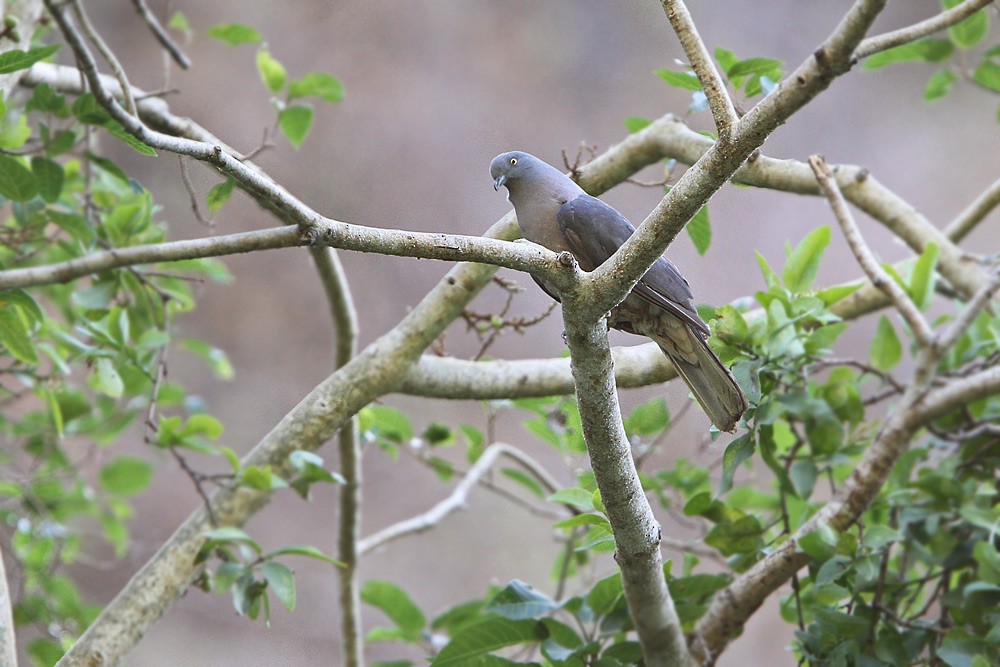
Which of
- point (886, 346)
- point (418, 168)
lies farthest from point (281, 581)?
point (418, 168)

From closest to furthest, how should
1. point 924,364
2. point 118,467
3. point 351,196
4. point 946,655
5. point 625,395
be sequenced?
point 946,655
point 924,364
point 625,395
point 118,467
point 351,196

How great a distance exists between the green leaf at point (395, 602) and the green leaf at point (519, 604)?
0.45m

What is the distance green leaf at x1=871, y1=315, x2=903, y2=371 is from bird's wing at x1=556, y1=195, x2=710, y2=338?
2.86ft

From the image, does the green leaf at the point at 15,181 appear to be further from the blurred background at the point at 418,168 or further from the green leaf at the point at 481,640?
the blurred background at the point at 418,168

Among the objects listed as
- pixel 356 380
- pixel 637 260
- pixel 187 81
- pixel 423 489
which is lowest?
pixel 637 260

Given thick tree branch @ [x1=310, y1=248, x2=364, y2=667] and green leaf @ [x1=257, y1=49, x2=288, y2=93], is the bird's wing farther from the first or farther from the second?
green leaf @ [x1=257, y1=49, x2=288, y2=93]

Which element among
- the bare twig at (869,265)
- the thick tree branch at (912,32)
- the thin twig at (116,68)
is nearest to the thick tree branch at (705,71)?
the thick tree branch at (912,32)

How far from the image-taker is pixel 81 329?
7.19 ft

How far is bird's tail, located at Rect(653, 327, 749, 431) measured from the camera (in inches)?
72.8

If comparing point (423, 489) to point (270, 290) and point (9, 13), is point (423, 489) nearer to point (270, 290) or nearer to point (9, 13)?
point (270, 290)

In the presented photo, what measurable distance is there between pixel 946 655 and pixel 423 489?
4526mm

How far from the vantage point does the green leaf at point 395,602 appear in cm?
236

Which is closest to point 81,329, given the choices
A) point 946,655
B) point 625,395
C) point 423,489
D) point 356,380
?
point 356,380

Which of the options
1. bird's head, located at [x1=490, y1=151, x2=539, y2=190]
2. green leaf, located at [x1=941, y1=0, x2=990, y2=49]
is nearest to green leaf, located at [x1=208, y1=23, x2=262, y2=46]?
bird's head, located at [x1=490, y1=151, x2=539, y2=190]
